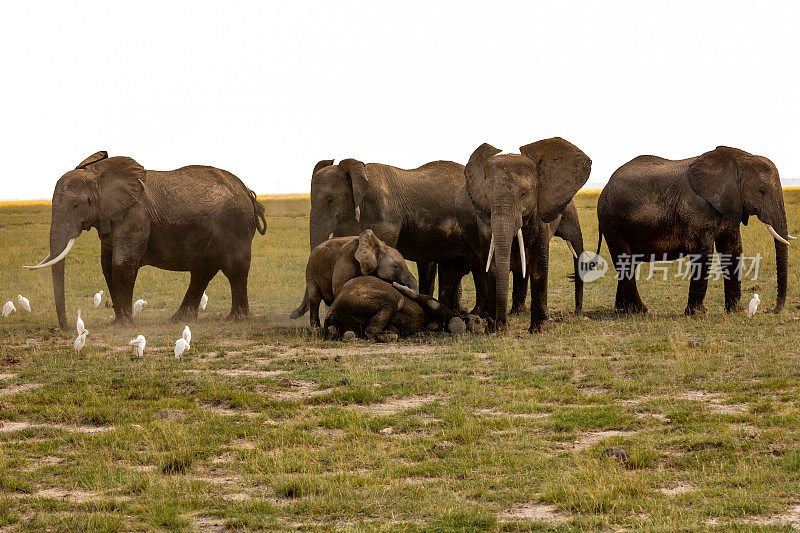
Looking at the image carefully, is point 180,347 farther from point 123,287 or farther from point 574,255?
point 574,255

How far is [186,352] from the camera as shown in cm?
1507

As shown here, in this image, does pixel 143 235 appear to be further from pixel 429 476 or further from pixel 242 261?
pixel 429 476

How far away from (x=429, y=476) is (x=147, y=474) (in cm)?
243

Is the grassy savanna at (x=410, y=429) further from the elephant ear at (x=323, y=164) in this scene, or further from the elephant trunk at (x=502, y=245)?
the elephant ear at (x=323, y=164)

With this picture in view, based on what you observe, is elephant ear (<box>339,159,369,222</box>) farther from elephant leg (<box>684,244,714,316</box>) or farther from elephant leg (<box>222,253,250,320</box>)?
elephant leg (<box>684,244,714,316</box>)

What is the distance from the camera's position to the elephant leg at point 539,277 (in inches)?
642

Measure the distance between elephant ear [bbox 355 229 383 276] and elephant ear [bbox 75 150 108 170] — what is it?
614 cm

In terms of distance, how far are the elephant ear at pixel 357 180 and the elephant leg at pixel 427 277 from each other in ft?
9.95

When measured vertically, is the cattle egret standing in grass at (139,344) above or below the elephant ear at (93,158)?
below

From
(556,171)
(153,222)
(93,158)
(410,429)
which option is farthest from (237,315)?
(410,429)

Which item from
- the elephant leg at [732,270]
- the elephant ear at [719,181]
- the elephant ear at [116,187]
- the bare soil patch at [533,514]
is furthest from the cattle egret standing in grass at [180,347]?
the elephant leg at [732,270]

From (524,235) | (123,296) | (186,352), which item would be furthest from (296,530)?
(123,296)

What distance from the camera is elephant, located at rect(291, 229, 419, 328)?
51.5 ft

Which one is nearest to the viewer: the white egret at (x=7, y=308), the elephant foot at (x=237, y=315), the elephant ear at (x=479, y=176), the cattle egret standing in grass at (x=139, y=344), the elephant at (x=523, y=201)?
the cattle egret standing in grass at (x=139, y=344)
